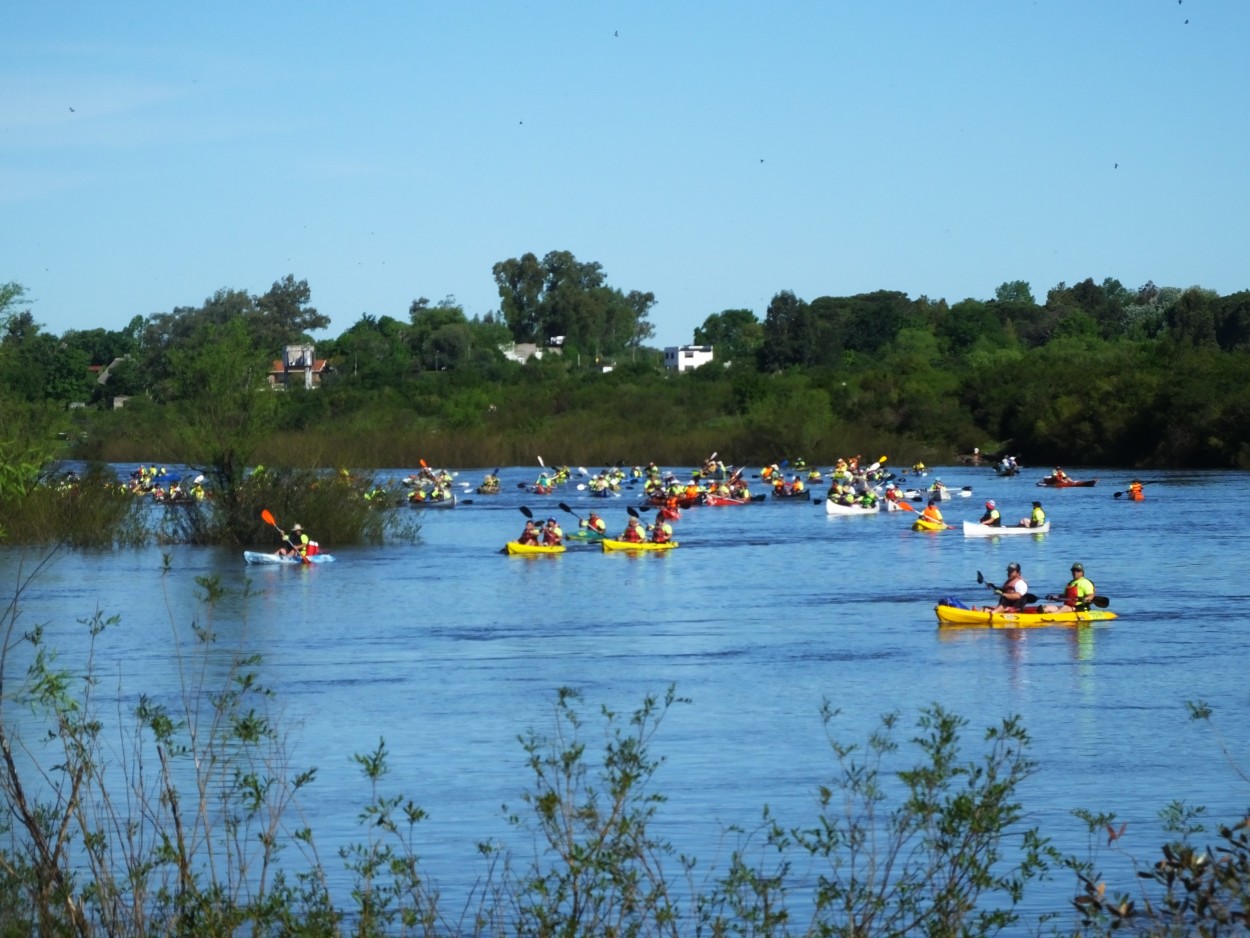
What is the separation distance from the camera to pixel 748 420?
86.7 m

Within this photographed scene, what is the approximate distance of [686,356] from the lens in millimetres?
164125

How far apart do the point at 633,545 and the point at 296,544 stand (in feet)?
26.3

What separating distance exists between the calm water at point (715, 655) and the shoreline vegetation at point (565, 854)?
1.55 ft

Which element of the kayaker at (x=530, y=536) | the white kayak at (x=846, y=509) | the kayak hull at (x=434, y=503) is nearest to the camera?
the kayaker at (x=530, y=536)

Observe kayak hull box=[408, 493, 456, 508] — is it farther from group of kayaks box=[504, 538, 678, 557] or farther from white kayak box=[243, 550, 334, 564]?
white kayak box=[243, 550, 334, 564]

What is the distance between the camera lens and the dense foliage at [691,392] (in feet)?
143

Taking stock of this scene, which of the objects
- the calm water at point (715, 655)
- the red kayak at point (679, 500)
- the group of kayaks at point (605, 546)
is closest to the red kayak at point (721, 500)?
the red kayak at point (679, 500)

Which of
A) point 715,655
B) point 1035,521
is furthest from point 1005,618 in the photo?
point 1035,521

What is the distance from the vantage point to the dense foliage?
43.5 metres

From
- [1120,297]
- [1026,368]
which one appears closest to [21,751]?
[1026,368]

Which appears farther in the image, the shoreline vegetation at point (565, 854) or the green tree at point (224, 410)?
the green tree at point (224, 410)

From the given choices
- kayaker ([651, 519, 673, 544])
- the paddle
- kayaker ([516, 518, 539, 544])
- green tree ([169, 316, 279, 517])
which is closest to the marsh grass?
green tree ([169, 316, 279, 517])

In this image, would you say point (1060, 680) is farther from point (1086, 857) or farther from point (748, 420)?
point (748, 420)

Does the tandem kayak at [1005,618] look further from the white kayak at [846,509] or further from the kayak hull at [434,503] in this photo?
the kayak hull at [434,503]
